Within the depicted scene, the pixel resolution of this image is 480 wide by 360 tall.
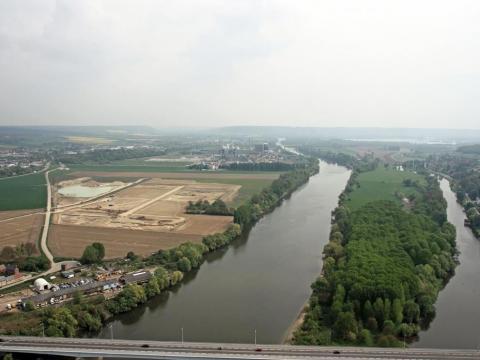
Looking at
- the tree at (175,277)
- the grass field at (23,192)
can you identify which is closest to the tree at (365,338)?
the tree at (175,277)

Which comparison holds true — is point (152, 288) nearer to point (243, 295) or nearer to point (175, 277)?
point (175, 277)

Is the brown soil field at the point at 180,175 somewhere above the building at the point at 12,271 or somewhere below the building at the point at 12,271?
above

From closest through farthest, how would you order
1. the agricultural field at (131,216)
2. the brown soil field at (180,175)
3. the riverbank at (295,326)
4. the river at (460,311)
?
the riverbank at (295,326) → the river at (460,311) → the agricultural field at (131,216) → the brown soil field at (180,175)

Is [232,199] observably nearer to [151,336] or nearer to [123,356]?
[151,336]

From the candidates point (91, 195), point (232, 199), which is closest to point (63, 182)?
point (91, 195)

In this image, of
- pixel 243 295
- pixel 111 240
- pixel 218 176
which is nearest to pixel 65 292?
pixel 243 295

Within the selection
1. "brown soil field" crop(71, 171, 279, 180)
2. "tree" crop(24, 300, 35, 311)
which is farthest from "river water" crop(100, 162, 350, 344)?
"brown soil field" crop(71, 171, 279, 180)

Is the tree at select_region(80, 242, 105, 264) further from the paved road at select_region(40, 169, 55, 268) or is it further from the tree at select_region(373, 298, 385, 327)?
the tree at select_region(373, 298, 385, 327)

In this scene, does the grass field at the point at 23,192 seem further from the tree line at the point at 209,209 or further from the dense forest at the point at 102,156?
the dense forest at the point at 102,156
